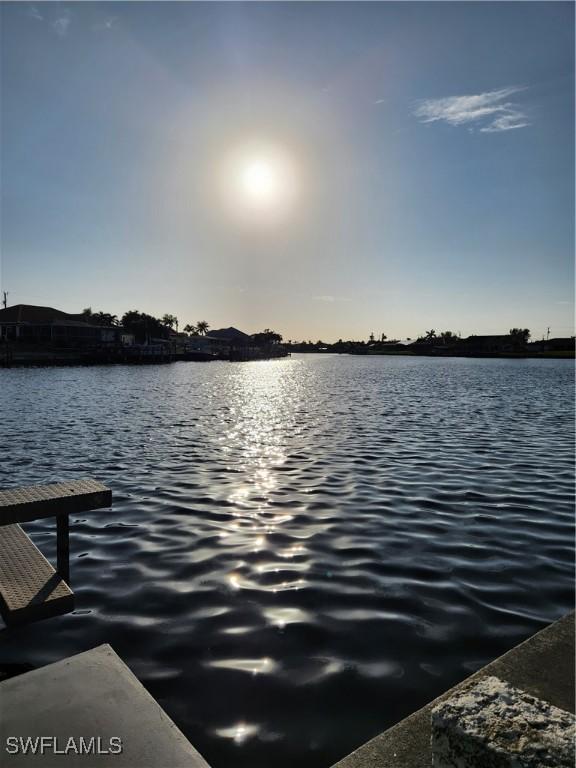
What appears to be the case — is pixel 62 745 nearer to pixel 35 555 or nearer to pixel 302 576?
pixel 35 555

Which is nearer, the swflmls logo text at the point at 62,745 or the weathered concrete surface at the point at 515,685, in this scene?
the swflmls logo text at the point at 62,745

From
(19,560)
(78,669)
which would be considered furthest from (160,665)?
(19,560)

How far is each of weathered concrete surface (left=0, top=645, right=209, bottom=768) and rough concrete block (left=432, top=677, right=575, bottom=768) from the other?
1598 mm

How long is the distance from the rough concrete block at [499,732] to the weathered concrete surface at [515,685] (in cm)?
55

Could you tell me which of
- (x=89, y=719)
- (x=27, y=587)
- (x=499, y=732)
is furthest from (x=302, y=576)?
(x=499, y=732)

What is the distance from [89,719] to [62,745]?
0.25m

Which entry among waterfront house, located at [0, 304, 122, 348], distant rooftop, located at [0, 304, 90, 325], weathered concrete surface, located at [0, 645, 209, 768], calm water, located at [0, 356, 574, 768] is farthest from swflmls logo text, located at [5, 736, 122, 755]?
distant rooftop, located at [0, 304, 90, 325]

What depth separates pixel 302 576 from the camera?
6875mm

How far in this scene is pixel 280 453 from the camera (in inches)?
645

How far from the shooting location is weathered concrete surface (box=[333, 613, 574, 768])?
312cm

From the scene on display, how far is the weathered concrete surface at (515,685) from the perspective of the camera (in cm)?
312

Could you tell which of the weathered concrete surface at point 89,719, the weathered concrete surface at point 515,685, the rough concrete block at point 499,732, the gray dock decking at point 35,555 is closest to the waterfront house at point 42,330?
the gray dock decking at point 35,555

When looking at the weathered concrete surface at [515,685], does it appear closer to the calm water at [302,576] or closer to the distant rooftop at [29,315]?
the calm water at [302,576]

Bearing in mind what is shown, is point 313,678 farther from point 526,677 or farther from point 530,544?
point 530,544
